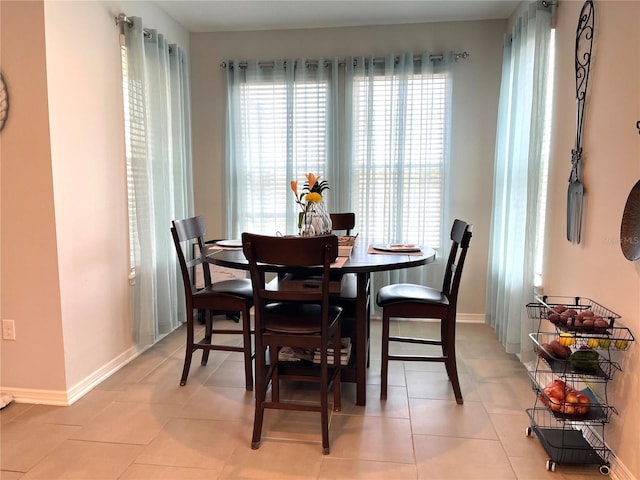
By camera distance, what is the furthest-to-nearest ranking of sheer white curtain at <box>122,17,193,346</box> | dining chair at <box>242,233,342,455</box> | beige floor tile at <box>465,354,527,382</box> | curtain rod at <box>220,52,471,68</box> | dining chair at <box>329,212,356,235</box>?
1. curtain rod at <box>220,52,471,68</box>
2. dining chair at <box>329,212,356,235</box>
3. sheer white curtain at <box>122,17,193,346</box>
4. beige floor tile at <box>465,354,527,382</box>
5. dining chair at <box>242,233,342,455</box>

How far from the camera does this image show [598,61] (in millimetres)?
2021

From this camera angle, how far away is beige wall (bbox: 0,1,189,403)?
7.36 ft

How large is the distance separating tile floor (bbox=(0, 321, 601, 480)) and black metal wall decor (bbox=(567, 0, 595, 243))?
105cm

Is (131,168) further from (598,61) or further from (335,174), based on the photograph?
(598,61)

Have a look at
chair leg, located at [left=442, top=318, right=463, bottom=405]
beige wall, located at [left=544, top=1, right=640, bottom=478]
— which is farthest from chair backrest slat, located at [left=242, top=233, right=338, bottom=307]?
beige wall, located at [left=544, top=1, right=640, bottom=478]

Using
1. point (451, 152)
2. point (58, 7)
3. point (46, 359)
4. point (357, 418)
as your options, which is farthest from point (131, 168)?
point (451, 152)

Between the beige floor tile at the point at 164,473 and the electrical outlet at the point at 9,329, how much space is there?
44.9 inches

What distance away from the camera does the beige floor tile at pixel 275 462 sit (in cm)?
180

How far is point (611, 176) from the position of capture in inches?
74.6

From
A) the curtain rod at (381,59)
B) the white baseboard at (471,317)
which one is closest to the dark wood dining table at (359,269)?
the white baseboard at (471,317)

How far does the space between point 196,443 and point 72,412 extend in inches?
31.2

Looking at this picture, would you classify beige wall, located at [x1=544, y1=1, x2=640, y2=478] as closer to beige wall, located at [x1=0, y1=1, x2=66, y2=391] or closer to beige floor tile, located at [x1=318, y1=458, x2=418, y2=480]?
beige floor tile, located at [x1=318, y1=458, x2=418, y2=480]

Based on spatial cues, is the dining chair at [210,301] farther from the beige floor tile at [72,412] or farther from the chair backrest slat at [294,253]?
the chair backrest slat at [294,253]

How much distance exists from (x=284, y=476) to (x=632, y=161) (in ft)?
6.23
